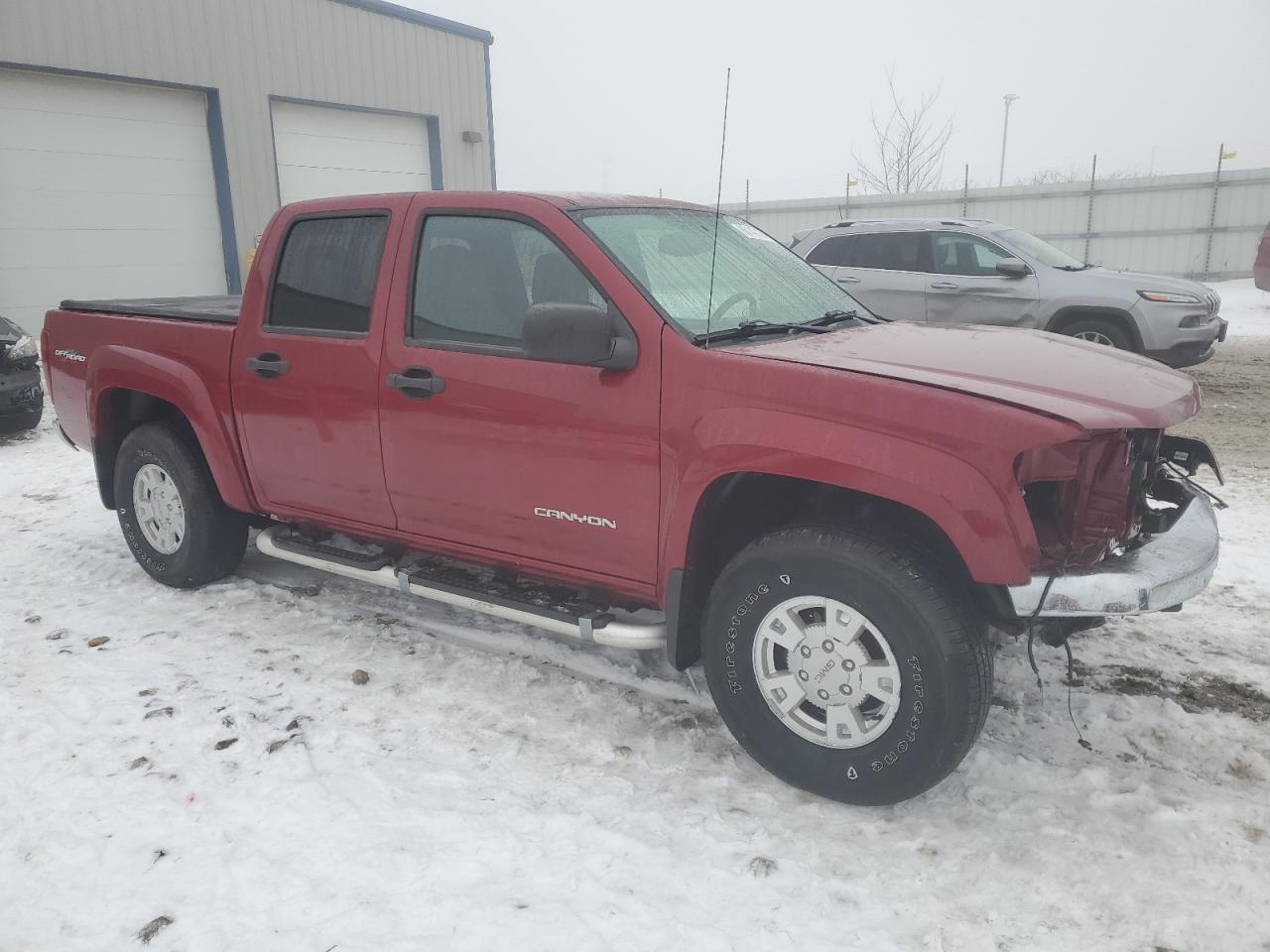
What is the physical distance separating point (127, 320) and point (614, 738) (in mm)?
3230

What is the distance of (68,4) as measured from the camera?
449 inches

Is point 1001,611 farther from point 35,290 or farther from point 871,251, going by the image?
point 35,290

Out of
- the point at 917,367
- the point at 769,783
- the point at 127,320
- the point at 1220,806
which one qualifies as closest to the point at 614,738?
the point at 769,783

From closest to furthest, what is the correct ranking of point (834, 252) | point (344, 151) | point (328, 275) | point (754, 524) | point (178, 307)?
point (754, 524) → point (328, 275) → point (178, 307) → point (834, 252) → point (344, 151)

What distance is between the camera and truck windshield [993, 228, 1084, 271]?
32.4 feet

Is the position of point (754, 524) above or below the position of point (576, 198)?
below

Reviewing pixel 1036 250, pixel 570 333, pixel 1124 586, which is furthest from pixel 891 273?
pixel 1124 586

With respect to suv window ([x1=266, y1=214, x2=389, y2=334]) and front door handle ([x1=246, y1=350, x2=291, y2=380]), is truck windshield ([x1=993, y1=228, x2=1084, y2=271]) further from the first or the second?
front door handle ([x1=246, y1=350, x2=291, y2=380])

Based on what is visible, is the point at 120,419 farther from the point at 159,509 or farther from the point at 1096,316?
the point at 1096,316

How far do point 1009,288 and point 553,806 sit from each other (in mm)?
8338

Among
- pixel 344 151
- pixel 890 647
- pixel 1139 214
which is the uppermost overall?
pixel 344 151

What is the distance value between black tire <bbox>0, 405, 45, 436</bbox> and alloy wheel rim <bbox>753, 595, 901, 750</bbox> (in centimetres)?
829

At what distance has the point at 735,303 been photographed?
137 inches

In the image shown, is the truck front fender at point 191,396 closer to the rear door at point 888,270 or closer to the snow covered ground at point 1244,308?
the rear door at point 888,270
